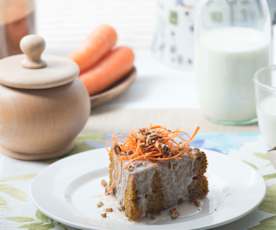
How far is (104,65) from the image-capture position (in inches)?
79.2

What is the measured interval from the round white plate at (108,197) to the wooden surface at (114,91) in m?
0.35

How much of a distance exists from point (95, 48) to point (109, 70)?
3.1 inches

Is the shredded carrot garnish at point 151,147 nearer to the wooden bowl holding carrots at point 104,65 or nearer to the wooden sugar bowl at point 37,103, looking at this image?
the wooden sugar bowl at point 37,103

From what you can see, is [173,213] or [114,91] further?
[114,91]

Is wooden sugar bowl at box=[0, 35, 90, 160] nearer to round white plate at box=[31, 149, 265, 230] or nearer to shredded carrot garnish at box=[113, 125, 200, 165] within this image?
round white plate at box=[31, 149, 265, 230]

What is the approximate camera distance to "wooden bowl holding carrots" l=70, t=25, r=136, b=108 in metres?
1.94

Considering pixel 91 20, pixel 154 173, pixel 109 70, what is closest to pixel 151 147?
pixel 154 173

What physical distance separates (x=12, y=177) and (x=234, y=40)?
0.65m

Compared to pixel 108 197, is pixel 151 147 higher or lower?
higher

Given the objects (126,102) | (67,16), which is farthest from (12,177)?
(67,16)

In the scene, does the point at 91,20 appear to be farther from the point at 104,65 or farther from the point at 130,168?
the point at 130,168

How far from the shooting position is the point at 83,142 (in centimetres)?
172

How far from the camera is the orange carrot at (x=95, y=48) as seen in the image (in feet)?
6.56

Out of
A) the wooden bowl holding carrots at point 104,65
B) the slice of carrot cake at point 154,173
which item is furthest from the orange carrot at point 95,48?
the slice of carrot cake at point 154,173
